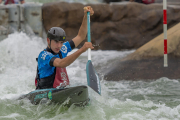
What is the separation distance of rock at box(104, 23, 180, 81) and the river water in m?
0.21

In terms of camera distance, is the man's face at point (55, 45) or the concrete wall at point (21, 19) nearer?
the man's face at point (55, 45)

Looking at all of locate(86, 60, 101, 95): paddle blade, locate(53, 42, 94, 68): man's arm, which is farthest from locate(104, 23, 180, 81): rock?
locate(53, 42, 94, 68): man's arm

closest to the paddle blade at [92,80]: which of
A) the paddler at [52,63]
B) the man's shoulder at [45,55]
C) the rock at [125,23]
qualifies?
the paddler at [52,63]

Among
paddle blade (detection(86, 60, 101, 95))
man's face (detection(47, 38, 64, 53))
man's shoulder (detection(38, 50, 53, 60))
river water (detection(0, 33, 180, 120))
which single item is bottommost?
river water (detection(0, 33, 180, 120))

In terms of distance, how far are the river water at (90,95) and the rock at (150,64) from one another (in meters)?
0.21

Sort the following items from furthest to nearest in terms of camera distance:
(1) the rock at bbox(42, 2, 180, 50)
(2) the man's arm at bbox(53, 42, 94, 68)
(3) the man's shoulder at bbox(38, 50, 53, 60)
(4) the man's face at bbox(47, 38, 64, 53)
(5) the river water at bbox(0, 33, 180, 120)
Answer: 1. (1) the rock at bbox(42, 2, 180, 50)
2. (5) the river water at bbox(0, 33, 180, 120)
3. (4) the man's face at bbox(47, 38, 64, 53)
4. (3) the man's shoulder at bbox(38, 50, 53, 60)
5. (2) the man's arm at bbox(53, 42, 94, 68)

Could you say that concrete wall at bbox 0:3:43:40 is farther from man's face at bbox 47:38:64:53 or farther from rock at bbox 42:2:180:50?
man's face at bbox 47:38:64:53

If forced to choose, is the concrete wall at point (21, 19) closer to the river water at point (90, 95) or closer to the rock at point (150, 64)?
the river water at point (90, 95)

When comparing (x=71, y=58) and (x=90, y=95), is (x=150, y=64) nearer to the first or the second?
(x=90, y=95)

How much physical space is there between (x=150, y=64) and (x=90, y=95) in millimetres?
2210

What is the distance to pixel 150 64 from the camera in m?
5.84

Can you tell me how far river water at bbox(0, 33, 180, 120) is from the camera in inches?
141

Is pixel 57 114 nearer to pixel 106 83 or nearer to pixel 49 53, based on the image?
pixel 49 53

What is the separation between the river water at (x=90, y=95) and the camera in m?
3.57
